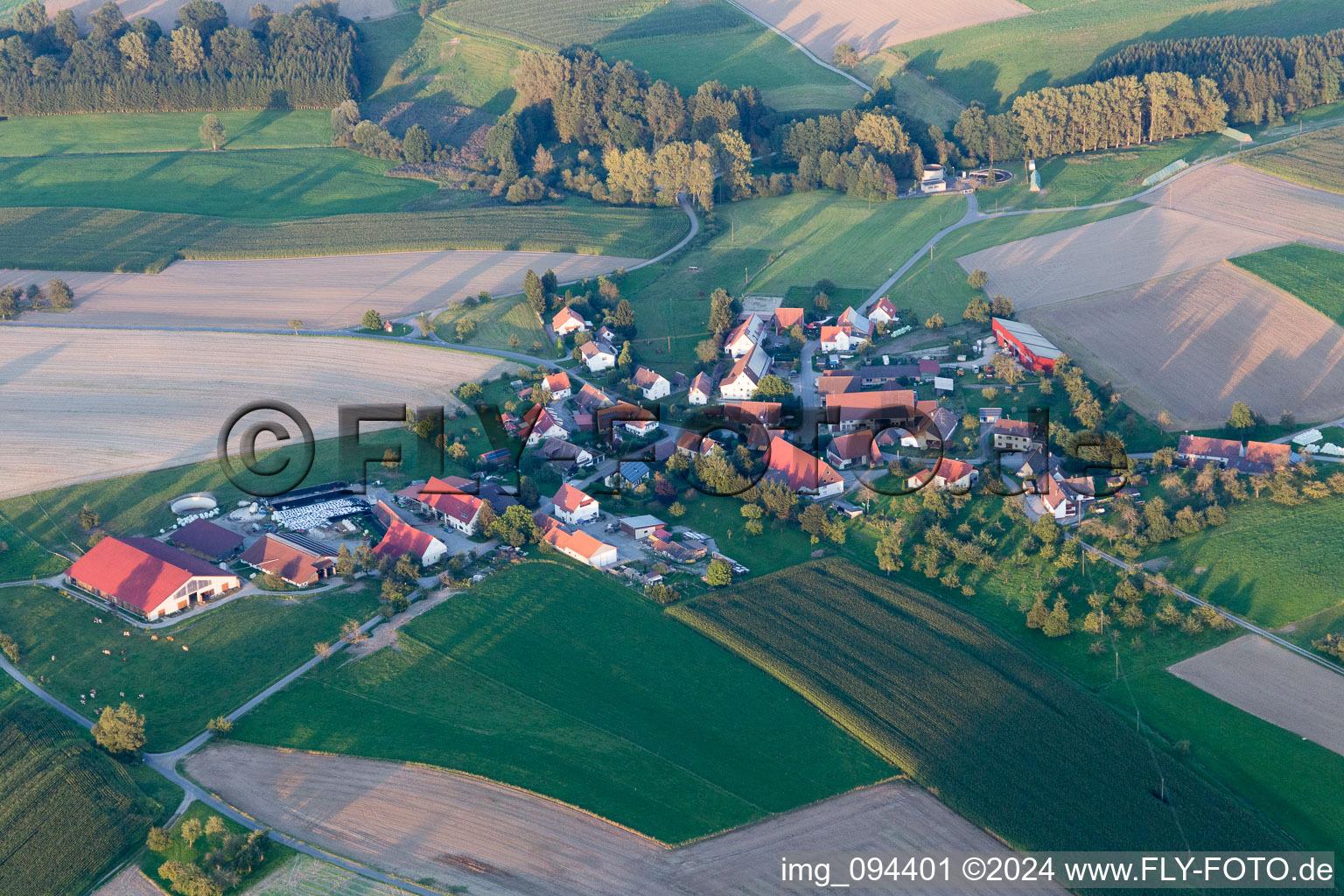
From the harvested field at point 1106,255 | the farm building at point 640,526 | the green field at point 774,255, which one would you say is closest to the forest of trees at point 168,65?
the green field at point 774,255

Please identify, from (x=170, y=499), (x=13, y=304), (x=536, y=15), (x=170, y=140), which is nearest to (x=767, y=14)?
(x=536, y=15)

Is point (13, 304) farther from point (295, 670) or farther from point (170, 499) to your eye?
point (295, 670)

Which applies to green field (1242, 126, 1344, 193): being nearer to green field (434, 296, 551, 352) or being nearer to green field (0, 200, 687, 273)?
green field (0, 200, 687, 273)

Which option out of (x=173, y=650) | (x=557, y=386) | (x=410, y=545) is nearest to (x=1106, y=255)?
(x=557, y=386)

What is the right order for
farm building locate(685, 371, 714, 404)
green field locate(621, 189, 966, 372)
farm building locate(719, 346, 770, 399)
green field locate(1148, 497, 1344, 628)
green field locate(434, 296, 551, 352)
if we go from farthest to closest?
green field locate(621, 189, 966, 372) → green field locate(434, 296, 551, 352) → farm building locate(685, 371, 714, 404) → farm building locate(719, 346, 770, 399) → green field locate(1148, 497, 1344, 628)

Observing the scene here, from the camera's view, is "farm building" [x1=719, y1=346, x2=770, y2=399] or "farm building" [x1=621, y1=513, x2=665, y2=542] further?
"farm building" [x1=719, y1=346, x2=770, y2=399]

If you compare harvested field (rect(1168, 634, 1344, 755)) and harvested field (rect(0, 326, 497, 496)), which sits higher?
harvested field (rect(0, 326, 497, 496))

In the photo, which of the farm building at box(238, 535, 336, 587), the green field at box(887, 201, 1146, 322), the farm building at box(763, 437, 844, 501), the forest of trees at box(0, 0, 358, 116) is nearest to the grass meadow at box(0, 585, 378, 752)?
the farm building at box(238, 535, 336, 587)

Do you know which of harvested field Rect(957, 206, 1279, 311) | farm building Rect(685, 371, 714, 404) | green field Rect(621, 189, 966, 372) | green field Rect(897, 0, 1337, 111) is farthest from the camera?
green field Rect(897, 0, 1337, 111)

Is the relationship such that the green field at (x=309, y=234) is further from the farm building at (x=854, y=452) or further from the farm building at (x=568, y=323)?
the farm building at (x=854, y=452)
